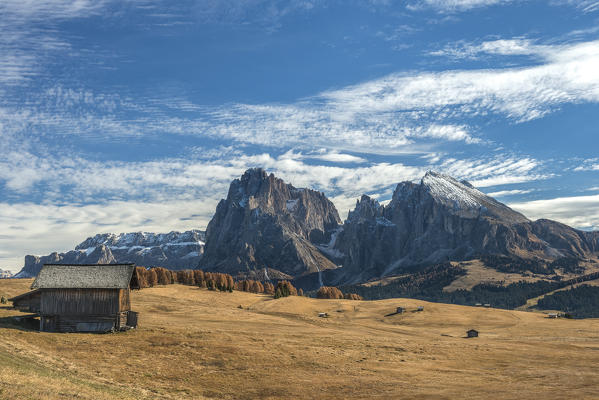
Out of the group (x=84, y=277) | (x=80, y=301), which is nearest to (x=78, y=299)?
(x=80, y=301)

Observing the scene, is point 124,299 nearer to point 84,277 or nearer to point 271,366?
point 84,277

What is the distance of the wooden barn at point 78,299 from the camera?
5925cm

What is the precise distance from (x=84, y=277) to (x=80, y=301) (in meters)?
3.22

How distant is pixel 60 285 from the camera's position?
6006 cm

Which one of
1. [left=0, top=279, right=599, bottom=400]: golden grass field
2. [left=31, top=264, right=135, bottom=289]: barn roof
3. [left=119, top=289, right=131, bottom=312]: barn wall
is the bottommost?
[left=0, top=279, right=599, bottom=400]: golden grass field

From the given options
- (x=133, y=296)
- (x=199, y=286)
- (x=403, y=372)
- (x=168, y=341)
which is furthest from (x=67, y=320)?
(x=199, y=286)

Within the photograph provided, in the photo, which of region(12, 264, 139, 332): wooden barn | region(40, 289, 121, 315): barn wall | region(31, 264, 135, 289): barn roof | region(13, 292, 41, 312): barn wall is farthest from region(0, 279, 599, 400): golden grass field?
region(31, 264, 135, 289): barn roof

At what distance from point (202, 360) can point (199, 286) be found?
4380 inches

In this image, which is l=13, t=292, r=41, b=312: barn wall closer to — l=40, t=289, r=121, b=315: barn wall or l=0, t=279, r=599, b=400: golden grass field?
l=0, t=279, r=599, b=400: golden grass field

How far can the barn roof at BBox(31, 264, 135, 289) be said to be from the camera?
2372 inches

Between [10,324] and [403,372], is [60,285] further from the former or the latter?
[403,372]

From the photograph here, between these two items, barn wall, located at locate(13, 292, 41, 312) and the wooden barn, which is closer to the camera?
the wooden barn

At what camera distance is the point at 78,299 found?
60.2 metres

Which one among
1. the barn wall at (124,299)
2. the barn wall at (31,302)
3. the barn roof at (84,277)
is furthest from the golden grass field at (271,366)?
the barn roof at (84,277)
